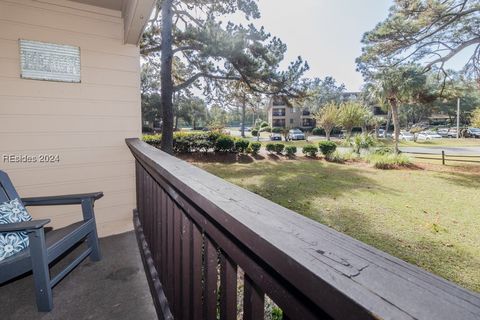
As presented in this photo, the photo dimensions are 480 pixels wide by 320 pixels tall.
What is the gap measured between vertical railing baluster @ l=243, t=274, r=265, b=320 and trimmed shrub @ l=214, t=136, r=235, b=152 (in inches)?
436

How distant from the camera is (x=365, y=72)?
584 inches

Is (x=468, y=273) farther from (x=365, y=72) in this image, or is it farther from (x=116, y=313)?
(x=365, y=72)

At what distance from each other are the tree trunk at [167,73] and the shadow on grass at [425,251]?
520 centimetres

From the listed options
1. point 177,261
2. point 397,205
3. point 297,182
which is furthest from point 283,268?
point 297,182

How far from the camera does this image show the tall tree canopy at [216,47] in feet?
24.8

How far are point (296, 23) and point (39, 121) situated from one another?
868 cm

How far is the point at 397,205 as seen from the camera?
555cm

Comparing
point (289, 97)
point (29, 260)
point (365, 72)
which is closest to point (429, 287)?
point (29, 260)

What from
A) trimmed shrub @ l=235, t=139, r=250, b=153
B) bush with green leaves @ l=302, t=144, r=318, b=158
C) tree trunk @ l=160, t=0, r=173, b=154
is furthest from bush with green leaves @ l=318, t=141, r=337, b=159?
tree trunk @ l=160, t=0, r=173, b=154

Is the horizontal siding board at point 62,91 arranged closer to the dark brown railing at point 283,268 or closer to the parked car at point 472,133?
the dark brown railing at point 283,268

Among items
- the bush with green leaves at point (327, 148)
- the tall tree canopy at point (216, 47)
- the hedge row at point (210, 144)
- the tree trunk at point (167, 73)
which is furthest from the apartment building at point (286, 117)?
the tree trunk at point (167, 73)

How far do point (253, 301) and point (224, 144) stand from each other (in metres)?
11.2

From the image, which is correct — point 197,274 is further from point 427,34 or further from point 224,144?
point 427,34

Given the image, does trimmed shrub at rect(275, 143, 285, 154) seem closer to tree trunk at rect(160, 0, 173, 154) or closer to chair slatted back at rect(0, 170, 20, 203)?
tree trunk at rect(160, 0, 173, 154)
